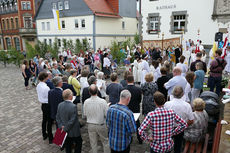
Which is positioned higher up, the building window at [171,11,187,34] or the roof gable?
the roof gable

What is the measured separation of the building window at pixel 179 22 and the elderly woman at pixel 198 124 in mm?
16158

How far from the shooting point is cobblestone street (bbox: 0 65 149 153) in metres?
4.85

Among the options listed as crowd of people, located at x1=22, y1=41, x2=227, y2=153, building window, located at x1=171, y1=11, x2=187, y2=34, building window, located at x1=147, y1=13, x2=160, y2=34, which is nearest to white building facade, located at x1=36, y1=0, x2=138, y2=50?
building window, located at x1=147, y1=13, x2=160, y2=34

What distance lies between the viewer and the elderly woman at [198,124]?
3.90m

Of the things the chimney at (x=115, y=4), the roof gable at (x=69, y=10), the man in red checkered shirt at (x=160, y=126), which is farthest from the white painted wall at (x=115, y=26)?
the man in red checkered shirt at (x=160, y=126)

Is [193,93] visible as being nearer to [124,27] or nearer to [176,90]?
[176,90]

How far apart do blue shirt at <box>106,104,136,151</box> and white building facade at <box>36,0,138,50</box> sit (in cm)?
2089

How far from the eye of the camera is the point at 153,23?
20.3 m

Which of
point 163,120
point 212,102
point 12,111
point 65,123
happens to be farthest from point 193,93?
point 12,111

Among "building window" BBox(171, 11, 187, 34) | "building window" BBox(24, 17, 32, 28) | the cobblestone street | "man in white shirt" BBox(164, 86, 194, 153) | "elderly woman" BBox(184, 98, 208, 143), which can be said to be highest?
"building window" BBox(24, 17, 32, 28)

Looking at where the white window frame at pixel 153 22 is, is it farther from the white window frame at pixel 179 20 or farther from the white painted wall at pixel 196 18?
the white window frame at pixel 179 20

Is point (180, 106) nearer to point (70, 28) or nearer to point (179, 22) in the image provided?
point (179, 22)

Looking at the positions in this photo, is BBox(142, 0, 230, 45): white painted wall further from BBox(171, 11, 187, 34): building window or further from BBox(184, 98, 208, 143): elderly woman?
BBox(184, 98, 208, 143): elderly woman

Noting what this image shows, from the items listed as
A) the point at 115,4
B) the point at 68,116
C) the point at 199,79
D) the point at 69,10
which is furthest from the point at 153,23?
the point at 68,116
